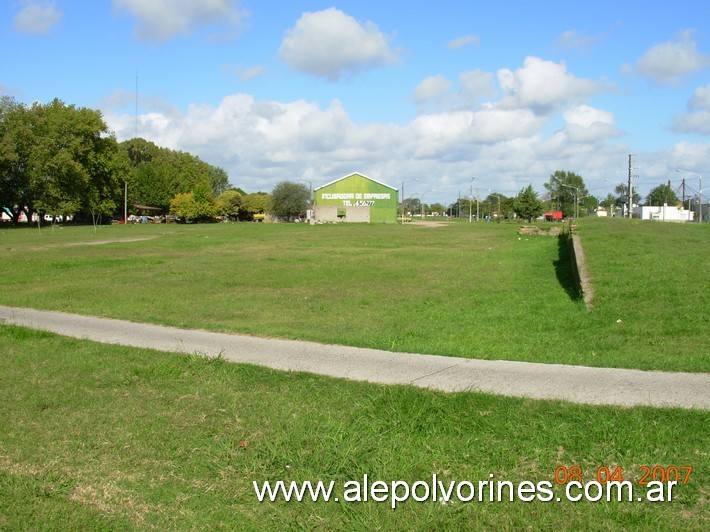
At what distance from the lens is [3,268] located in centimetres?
2427

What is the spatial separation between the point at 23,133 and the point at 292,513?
8626 cm

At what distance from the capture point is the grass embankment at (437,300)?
9.45 m

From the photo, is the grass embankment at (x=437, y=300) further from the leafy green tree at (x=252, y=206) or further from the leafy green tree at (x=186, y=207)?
the leafy green tree at (x=252, y=206)

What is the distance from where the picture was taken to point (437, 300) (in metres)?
15.2

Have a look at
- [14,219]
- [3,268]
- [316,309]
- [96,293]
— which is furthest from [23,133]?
[316,309]

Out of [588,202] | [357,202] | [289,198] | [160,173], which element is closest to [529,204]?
[357,202]

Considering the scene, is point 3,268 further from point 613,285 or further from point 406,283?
point 613,285

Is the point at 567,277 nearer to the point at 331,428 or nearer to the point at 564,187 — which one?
the point at 331,428

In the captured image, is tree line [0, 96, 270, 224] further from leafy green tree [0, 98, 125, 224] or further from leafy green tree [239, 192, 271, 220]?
leafy green tree [239, 192, 271, 220]

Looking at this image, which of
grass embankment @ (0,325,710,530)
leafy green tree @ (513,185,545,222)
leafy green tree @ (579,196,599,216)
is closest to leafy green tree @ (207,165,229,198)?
leafy green tree @ (579,196,599,216)

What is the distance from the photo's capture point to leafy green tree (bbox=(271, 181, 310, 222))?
134 meters

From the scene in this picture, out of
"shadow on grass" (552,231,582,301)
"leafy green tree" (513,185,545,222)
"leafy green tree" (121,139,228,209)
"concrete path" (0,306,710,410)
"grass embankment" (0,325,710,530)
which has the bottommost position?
"grass embankment" (0,325,710,530)

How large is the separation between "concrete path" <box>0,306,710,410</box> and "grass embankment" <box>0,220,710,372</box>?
577 mm

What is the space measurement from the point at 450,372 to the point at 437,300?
796cm
